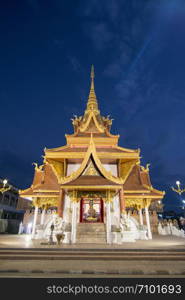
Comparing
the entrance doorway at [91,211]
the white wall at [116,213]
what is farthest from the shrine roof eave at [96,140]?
the white wall at [116,213]

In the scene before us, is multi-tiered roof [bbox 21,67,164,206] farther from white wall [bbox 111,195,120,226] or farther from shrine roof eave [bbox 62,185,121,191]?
white wall [bbox 111,195,120,226]

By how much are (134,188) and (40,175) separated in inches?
342

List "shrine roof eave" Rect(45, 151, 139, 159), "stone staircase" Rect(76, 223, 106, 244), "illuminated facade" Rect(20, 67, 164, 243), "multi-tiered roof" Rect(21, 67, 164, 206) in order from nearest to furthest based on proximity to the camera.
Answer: "stone staircase" Rect(76, 223, 106, 244) < "illuminated facade" Rect(20, 67, 164, 243) < "multi-tiered roof" Rect(21, 67, 164, 206) < "shrine roof eave" Rect(45, 151, 139, 159)

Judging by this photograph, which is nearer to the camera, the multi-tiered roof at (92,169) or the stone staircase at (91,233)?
the stone staircase at (91,233)

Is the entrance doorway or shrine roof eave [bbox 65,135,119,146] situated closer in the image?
the entrance doorway

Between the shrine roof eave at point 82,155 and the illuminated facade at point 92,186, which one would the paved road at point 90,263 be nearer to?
the illuminated facade at point 92,186

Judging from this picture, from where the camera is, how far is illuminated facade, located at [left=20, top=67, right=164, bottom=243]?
1010cm

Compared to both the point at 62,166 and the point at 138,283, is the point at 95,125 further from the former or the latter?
the point at 138,283

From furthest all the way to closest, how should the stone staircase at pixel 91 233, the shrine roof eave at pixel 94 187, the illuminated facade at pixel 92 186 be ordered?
the illuminated facade at pixel 92 186, the stone staircase at pixel 91 233, the shrine roof eave at pixel 94 187

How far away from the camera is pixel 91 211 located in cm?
1382

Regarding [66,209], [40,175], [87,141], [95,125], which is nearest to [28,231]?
[40,175]

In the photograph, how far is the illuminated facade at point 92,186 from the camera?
10102 millimetres

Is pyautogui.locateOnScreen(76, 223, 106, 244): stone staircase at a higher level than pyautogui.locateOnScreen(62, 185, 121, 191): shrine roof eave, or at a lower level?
lower

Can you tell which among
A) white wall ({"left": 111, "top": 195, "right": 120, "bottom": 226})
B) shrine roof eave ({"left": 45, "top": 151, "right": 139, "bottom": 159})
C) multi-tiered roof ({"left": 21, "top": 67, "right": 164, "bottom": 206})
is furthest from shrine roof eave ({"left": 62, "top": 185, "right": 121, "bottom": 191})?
shrine roof eave ({"left": 45, "top": 151, "right": 139, "bottom": 159})
